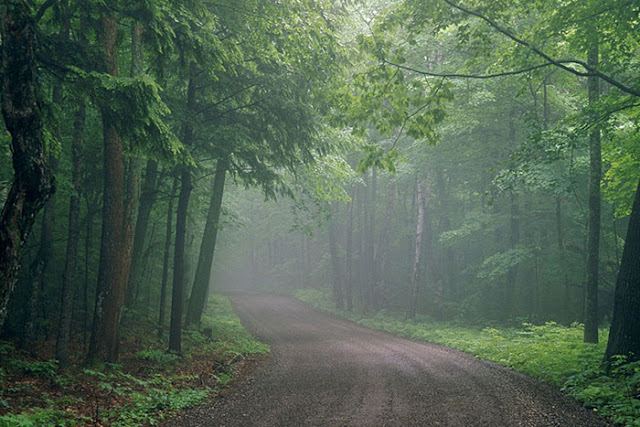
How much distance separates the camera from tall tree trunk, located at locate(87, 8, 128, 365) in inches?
341

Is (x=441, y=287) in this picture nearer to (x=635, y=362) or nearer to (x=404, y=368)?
(x=404, y=368)

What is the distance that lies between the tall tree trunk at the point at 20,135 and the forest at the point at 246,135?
0.02 meters

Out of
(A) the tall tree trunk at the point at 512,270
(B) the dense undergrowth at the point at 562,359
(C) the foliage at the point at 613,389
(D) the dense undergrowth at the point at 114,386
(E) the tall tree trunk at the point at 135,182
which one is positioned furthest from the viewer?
(A) the tall tree trunk at the point at 512,270

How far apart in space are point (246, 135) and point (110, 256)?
4.74 metres

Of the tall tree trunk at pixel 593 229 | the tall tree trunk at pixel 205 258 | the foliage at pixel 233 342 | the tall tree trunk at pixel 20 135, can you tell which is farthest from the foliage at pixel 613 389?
the tall tree trunk at pixel 205 258

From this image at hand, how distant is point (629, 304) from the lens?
811 cm

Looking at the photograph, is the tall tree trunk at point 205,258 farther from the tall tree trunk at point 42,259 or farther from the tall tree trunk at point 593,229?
the tall tree trunk at point 593,229

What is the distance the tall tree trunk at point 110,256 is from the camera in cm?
866

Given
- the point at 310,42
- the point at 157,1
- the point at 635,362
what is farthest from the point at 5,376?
the point at 635,362

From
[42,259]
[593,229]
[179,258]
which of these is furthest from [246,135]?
[593,229]

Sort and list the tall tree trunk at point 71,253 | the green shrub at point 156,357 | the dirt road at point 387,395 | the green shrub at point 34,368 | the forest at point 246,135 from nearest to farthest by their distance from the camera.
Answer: the forest at point 246,135 < the dirt road at point 387,395 < the green shrub at point 34,368 < the tall tree trunk at point 71,253 < the green shrub at point 156,357

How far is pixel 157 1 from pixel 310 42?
15.8 feet

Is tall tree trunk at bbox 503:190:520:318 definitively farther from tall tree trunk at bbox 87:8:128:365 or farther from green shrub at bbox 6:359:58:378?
green shrub at bbox 6:359:58:378

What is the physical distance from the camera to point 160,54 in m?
6.74
